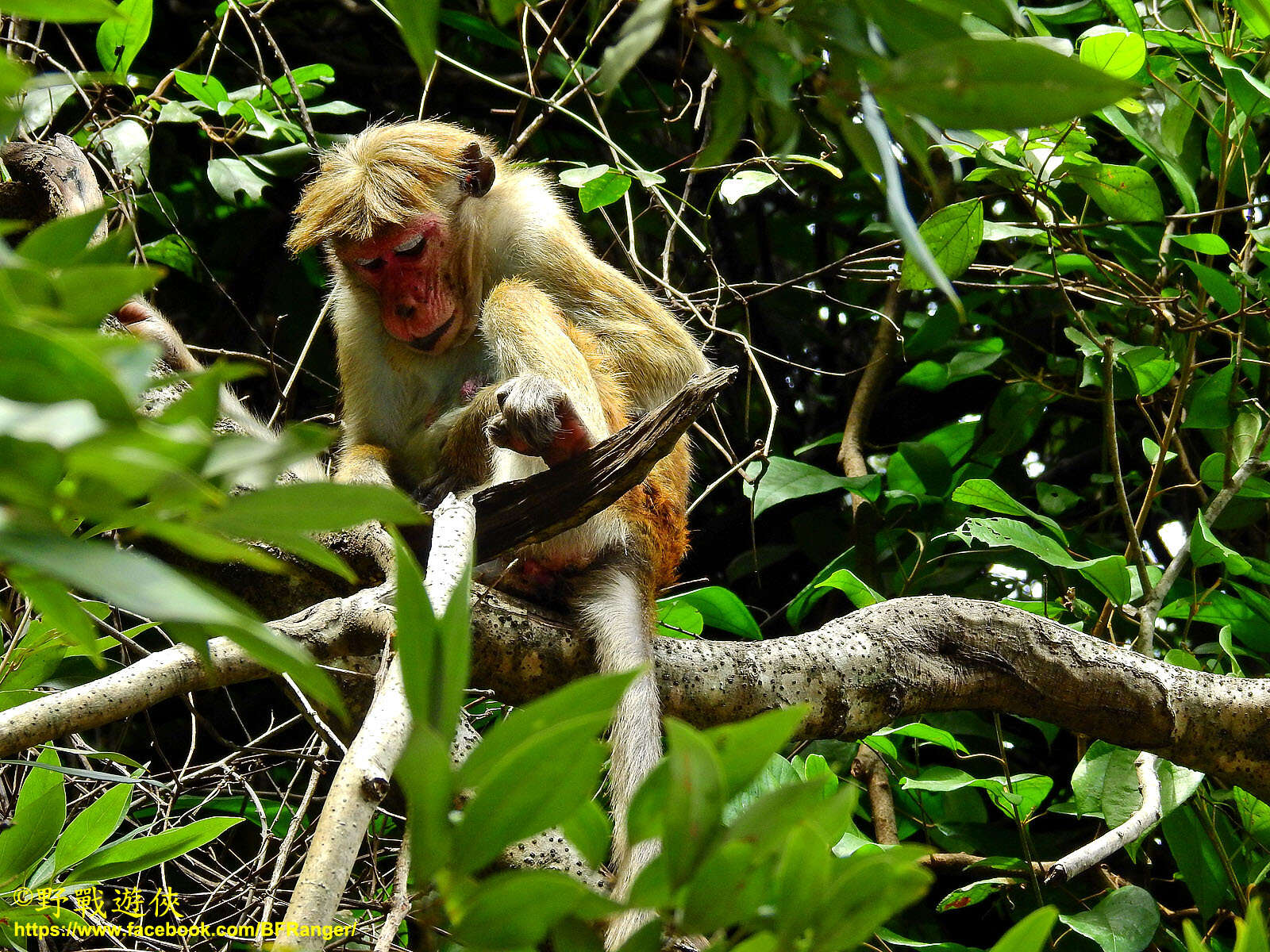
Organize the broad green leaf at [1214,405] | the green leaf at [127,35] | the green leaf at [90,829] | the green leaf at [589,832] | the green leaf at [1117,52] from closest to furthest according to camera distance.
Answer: the green leaf at [589,832] < the green leaf at [90,829] < the green leaf at [1117,52] < the green leaf at [127,35] < the broad green leaf at [1214,405]

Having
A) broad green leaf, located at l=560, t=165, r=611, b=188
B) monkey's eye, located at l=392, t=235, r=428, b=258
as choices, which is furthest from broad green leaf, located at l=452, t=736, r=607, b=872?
monkey's eye, located at l=392, t=235, r=428, b=258

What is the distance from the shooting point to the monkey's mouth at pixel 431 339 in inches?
111

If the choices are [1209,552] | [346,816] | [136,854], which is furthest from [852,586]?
[346,816]

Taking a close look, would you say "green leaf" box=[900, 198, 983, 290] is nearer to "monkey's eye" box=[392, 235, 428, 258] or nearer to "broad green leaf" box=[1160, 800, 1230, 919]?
"monkey's eye" box=[392, 235, 428, 258]

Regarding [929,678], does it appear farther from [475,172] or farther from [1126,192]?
[475,172]

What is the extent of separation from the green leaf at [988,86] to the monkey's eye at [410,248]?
2316 millimetres

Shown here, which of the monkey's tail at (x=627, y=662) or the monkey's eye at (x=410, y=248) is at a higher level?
the monkey's eye at (x=410, y=248)

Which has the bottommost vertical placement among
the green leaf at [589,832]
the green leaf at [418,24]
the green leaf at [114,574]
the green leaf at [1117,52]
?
the green leaf at [589,832]

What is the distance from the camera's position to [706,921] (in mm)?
636

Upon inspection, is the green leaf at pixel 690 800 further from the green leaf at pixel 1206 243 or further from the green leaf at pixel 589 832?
the green leaf at pixel 1206 243

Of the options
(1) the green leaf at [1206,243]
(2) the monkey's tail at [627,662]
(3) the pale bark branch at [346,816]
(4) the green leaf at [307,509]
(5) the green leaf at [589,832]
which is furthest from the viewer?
(1) the green leaf at [1206,243]

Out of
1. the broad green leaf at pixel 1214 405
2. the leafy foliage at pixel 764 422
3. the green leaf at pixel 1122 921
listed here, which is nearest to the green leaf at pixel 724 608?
the leafy foliage at pixel 764 422

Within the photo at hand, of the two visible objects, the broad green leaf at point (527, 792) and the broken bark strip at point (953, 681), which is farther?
the broken bark strip at point (953, 681)

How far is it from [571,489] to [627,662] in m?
0.35
